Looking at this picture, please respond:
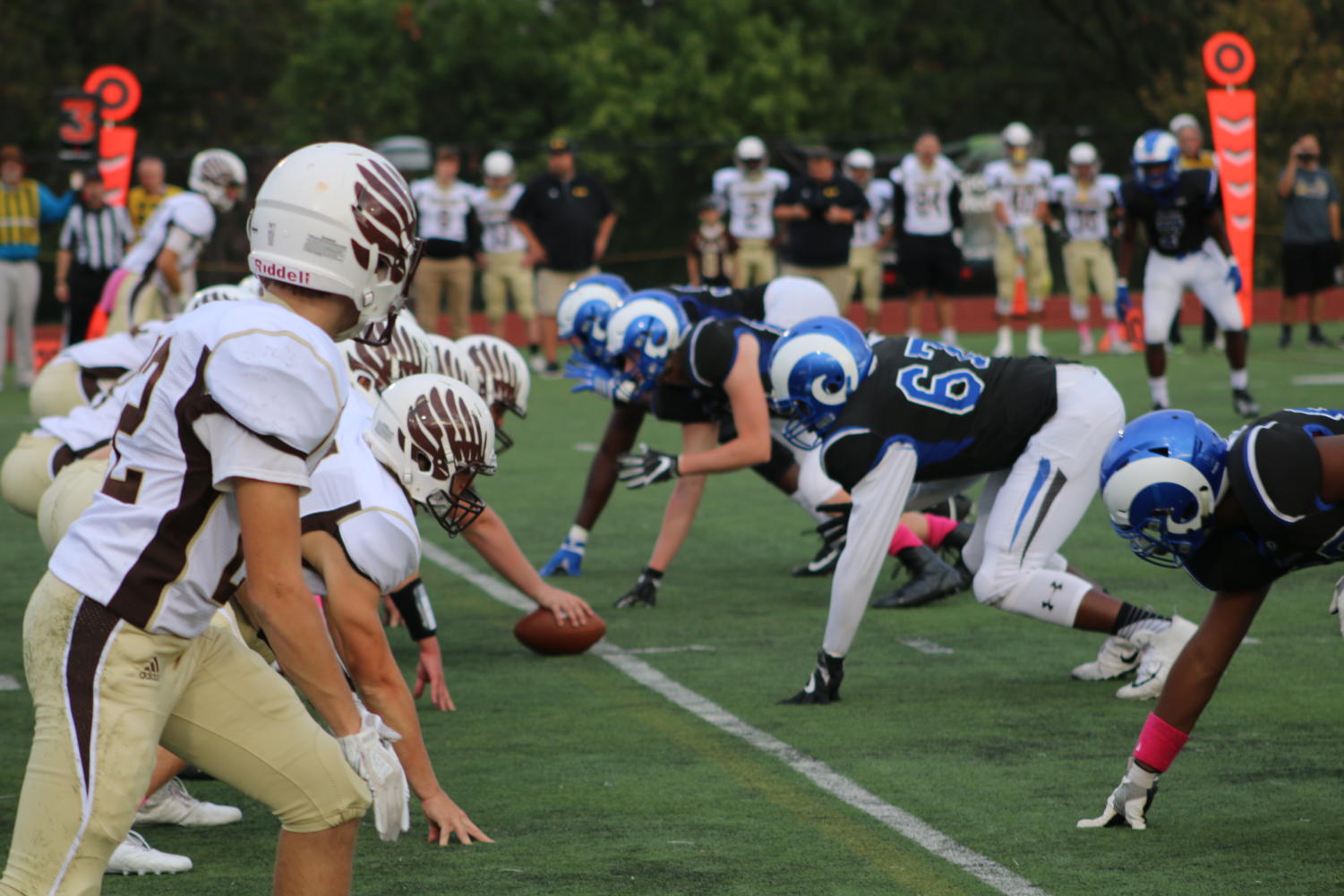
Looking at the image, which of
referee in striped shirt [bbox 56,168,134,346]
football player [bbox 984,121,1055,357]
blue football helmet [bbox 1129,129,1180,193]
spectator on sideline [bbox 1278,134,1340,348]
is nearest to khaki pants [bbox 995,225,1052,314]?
football player [bbox 984,121,1055,357]

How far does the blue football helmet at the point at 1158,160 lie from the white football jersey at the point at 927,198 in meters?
5.65

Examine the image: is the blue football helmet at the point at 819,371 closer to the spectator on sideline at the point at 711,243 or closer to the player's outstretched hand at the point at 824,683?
the player's outstretched hand at the point at 824,683

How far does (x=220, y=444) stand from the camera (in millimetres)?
2967

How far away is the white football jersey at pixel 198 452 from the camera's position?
2.94 m

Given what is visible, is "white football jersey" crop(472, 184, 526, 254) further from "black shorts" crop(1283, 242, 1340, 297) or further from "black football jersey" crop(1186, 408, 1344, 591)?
"black football jersey" crop(1186, 408, 1344, 591)

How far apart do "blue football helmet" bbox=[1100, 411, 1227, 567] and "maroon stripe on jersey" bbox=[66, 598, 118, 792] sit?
216 cm

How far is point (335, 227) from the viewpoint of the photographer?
125 inches

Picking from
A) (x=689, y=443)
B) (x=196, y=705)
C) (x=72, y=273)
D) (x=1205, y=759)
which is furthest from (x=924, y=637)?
(x=72, y=273)

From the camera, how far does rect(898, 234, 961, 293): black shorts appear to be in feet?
59.1

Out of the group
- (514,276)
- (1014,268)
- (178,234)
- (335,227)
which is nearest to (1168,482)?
(335,227)

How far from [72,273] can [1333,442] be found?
574 inches

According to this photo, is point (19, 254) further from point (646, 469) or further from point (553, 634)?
point (553, 634)

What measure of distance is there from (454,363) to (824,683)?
180 centimetres

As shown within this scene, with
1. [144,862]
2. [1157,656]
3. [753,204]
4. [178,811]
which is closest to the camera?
[144,862]
